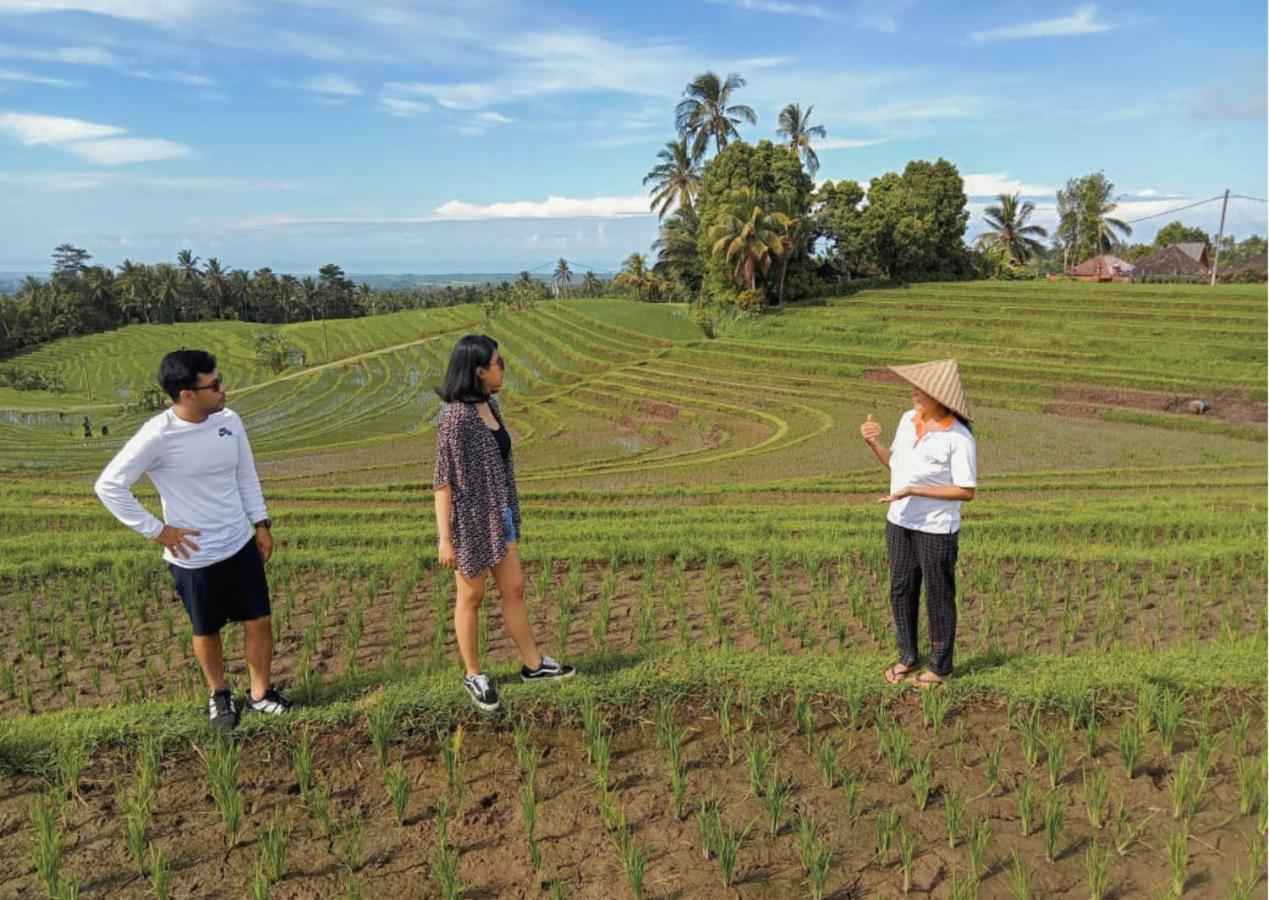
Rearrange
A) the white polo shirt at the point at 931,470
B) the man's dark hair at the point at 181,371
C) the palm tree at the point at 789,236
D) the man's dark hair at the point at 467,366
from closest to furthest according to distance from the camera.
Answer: the man's dark hair at the point at 181,371, the man's dark hair at the point at 467,366, the white polo shirt at the point at 931,470, the palm tree at the point at 789,236

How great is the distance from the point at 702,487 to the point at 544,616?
6544 millimetres

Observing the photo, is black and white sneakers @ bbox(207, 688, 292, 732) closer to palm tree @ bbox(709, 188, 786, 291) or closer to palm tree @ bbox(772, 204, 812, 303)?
palm tree @ bbox(709, 188, 786, 291)

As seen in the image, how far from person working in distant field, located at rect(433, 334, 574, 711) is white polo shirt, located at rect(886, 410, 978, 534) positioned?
76.4 inches

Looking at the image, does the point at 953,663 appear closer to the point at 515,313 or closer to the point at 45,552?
the point at 45,552

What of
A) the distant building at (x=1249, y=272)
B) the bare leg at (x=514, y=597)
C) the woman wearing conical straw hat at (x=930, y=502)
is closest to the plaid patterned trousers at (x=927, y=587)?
the woman wearing conical straw hat at (x=930, y=502)

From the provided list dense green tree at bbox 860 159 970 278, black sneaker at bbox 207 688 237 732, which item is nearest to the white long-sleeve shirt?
black sneaker at bbox 207 688 237 732

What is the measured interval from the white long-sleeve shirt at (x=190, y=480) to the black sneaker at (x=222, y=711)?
625 mm

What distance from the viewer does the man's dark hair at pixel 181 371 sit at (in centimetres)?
327

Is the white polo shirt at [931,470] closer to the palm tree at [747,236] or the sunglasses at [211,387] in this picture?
the sunglasses at [211,387]

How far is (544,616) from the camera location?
18.1ft

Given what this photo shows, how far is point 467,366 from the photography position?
3479 millimetres

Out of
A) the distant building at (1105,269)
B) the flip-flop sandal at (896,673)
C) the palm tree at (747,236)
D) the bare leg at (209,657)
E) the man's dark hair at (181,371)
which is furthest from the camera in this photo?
the distant building at (1105,269)

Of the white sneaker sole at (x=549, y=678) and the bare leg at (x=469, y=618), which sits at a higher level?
the bare leg at (x=469, y=618)

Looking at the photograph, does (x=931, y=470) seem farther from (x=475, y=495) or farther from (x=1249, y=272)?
(x=1249, y=272)
